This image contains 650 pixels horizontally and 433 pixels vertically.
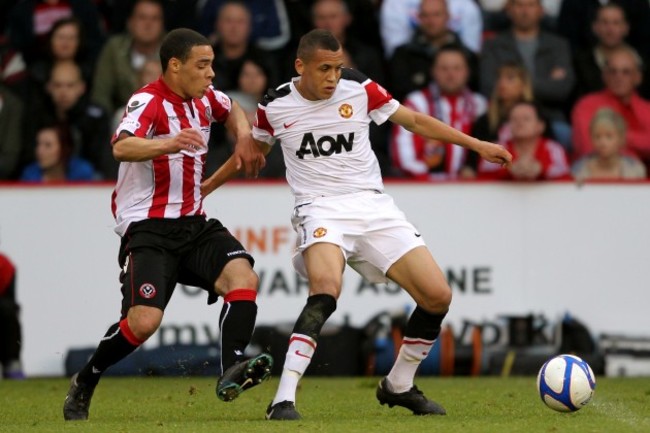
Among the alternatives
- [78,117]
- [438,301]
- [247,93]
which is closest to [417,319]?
[438,301]

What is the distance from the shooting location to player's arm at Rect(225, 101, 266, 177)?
28.8 feet

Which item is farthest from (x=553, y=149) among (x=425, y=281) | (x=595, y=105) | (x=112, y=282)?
(x=425, y=281)

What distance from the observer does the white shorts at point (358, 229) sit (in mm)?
8773

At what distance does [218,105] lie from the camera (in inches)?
356

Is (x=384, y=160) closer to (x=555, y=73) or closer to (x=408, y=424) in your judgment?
(x=555, y=73)

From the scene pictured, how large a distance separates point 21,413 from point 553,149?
5888mm

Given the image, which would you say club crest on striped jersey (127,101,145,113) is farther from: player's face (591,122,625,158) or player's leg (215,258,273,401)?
player's face (591,122,625,158)

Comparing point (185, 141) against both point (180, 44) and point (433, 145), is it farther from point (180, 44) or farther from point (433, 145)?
point (433, 145)

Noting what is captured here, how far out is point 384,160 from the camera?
13766 mm

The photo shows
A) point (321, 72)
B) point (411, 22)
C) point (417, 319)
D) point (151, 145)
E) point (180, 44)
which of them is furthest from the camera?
point (411, 22)

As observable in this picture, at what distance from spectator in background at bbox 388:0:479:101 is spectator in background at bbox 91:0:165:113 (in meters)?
2.38

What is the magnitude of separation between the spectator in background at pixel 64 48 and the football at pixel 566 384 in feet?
24.2

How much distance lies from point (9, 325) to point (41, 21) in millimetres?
3887

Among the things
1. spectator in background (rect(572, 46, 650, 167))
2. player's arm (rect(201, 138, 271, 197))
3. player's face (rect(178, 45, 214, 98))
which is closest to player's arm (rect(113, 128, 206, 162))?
player's face (rect(178, 45, 214, 98))
